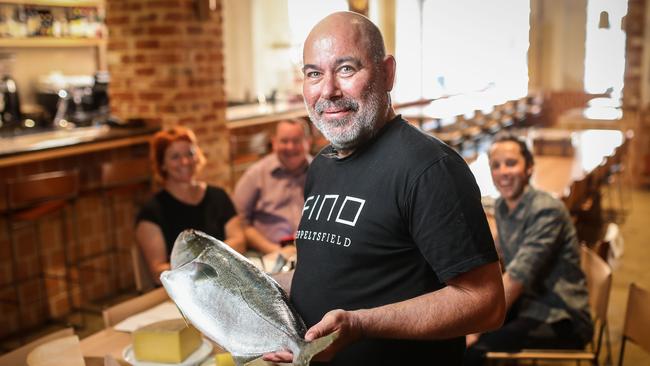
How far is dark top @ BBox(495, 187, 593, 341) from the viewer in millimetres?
2953

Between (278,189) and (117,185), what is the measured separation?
4.88 feet

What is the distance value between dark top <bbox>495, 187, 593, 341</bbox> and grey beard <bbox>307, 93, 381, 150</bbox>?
1663mm

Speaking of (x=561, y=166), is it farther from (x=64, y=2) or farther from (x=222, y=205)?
(x=64, y=2)

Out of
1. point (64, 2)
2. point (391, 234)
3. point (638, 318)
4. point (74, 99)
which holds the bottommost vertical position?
point (638, 318)

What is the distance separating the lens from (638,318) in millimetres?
2643

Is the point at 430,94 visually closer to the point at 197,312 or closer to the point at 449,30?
the point at 449,30

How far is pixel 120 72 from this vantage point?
17.2ft

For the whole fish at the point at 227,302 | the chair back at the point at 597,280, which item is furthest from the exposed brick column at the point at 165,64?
the whole fish at the point at 227,302

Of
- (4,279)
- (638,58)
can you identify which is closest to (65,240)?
(4,279)

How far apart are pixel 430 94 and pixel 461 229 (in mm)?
12569

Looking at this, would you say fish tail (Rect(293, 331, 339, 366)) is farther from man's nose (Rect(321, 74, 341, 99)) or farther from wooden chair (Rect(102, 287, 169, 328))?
wooden chair (Rect(102, 287, 169, 328))

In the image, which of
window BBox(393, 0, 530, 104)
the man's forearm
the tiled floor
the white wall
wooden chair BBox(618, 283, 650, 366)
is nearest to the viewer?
the man's forearm

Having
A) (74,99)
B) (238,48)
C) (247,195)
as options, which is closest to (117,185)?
(247,195)

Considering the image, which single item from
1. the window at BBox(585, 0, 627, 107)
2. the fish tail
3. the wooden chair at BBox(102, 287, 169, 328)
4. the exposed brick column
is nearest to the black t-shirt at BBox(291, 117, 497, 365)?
the fish tail
